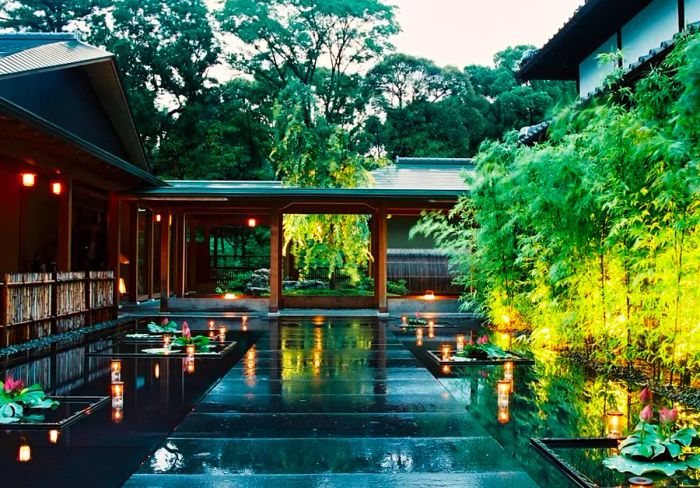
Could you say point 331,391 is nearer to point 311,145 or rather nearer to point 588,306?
point 588,306

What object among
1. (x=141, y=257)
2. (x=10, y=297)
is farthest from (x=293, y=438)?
(x=141, y=257)

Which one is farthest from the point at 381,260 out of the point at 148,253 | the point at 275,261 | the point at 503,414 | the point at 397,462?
Result: the point at 397,462

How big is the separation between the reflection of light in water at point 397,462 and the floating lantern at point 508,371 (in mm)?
2752

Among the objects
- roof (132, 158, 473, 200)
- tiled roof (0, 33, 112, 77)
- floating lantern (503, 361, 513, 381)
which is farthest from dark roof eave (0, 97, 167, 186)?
floating lantern (503, 361, 513, 381)

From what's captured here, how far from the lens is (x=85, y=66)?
1352 cm

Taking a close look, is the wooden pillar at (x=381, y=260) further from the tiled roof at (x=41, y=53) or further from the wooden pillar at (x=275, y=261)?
the tiled roof at (x=41, y=53)

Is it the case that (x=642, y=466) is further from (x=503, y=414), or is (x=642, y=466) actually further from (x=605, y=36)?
(x=605, y=36)

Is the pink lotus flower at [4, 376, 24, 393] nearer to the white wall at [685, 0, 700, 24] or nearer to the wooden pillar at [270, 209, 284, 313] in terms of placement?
the white wall at [685, 0, 700, 24]

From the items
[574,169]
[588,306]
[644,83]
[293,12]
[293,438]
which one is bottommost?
[293,438]

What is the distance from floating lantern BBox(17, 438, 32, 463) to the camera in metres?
3.72

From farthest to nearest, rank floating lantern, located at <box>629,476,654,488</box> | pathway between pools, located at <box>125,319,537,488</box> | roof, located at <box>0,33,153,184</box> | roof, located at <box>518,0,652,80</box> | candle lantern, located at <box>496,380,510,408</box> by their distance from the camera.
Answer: roof, located at <box>0,33,153,184</box> < roof, located at <box>518,0,652,80</box> < candle lantern, located at <box>496,380,510,408</box> < pathway between pools, located at <box>125,319,537,488</box> < floating lantern, located at <box>629,476,654,488</box>

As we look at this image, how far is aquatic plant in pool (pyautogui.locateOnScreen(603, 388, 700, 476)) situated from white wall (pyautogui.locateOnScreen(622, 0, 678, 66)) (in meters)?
6.55

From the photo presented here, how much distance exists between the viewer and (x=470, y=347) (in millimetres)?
7578

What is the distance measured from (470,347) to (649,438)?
12.7 feet
